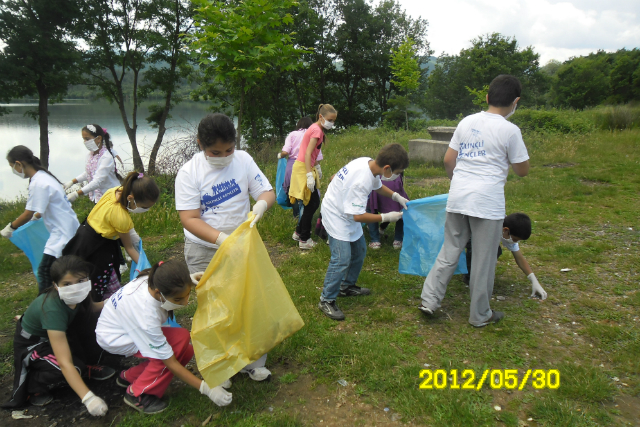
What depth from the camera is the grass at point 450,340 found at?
2.29 meters

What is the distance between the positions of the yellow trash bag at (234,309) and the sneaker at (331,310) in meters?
1.02

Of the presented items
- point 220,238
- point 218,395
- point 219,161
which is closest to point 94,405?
point 218,395

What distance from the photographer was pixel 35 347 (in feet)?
7.92

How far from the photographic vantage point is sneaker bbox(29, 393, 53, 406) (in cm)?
244

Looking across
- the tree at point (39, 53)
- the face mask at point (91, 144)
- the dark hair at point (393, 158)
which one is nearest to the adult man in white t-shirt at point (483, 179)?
the dark hair at point (393, 158)

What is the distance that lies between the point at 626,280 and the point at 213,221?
385cm

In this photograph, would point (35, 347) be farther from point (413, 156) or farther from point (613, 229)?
point (413, 156)

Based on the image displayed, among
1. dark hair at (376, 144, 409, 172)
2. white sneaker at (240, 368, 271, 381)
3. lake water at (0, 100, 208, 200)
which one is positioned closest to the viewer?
white sneaker at (240, 368, 271, 381)

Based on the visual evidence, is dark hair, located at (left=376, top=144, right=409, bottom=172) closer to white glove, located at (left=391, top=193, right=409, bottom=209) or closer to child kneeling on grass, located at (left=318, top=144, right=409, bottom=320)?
child kneeling on grass, located at (left=318, top=144, right=409, bottom=320)

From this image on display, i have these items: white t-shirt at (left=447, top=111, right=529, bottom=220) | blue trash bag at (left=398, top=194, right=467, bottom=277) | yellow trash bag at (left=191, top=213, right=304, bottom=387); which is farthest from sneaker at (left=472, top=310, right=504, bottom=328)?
yellow trash bag at (left=191, top=213, right=304, bottom=387)

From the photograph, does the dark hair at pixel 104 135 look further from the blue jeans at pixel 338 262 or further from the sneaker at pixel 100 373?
the blue jeans at pixel 338 262

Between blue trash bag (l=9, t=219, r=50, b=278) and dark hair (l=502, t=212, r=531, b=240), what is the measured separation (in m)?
4.00

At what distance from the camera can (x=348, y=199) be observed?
10.1 feet

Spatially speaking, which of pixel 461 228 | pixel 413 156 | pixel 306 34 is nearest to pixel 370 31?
pixel 306 34
